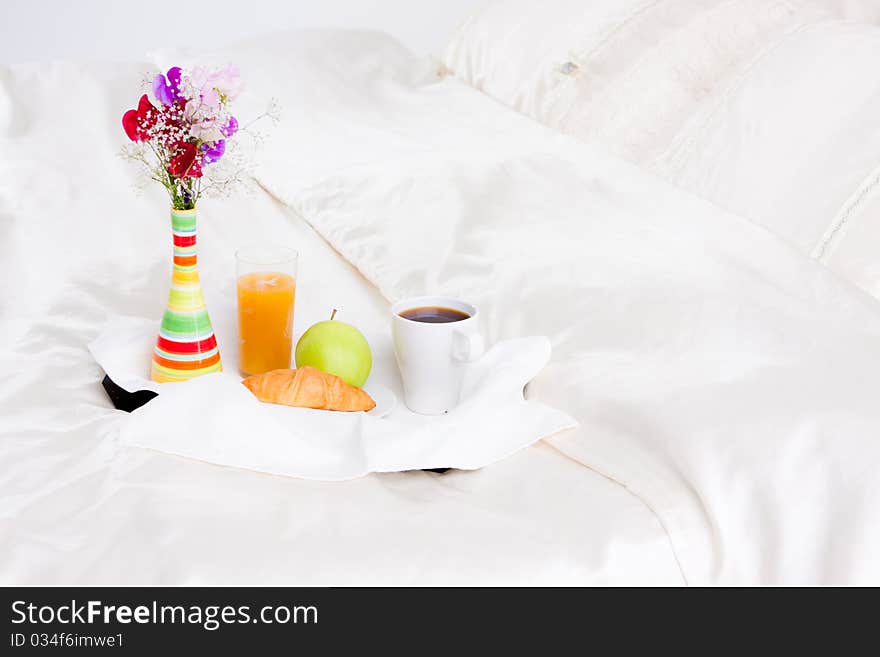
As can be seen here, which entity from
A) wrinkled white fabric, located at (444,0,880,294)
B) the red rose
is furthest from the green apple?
wrinkled white fabric, located at (444,0,880,294)

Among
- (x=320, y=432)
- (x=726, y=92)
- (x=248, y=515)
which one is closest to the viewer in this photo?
(x=248, y=515)

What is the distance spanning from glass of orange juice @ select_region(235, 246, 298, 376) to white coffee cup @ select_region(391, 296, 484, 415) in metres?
0.12

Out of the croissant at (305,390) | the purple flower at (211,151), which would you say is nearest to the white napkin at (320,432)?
the croissant at (305,390)

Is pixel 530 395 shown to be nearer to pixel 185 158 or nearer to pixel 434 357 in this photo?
pixel 434 357

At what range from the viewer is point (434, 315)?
1008mm

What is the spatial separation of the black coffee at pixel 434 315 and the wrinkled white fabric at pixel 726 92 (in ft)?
1.52

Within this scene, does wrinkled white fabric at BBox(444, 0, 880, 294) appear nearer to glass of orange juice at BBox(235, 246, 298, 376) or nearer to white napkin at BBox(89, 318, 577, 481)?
white napkin at BBox(89, 318, 577, 481)

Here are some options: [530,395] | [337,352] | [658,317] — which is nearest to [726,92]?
[658,317]

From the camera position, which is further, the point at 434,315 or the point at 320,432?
the point at 434,315

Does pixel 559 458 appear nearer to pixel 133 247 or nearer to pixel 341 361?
pixel 341 361

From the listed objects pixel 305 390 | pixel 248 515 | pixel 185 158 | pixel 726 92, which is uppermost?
pixel 726 92

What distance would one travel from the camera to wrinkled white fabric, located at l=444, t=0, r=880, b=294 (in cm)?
122

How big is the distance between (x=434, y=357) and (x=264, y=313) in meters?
0.18
